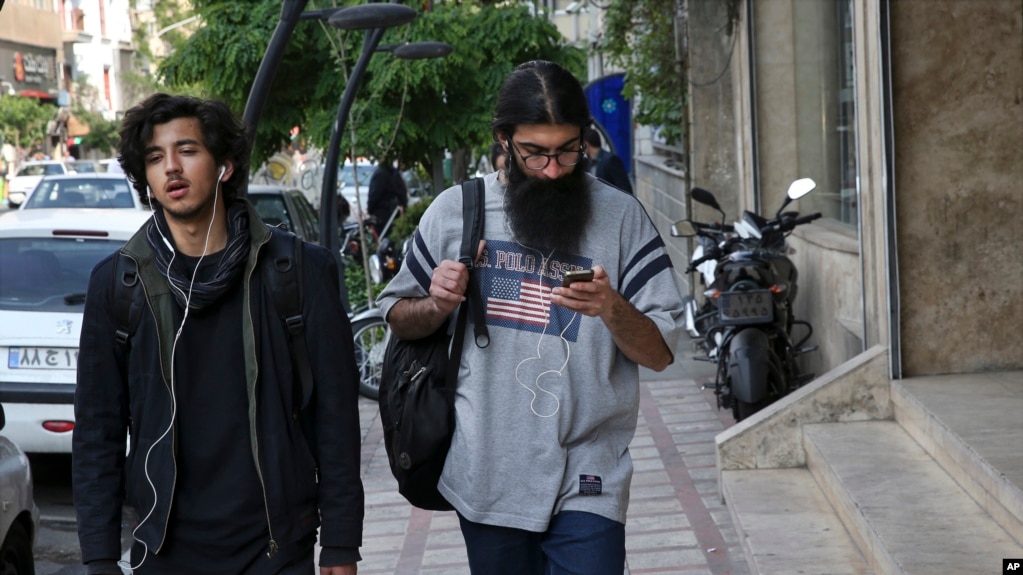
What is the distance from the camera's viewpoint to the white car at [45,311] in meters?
7.62

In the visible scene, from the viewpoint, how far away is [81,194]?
57.6 feet

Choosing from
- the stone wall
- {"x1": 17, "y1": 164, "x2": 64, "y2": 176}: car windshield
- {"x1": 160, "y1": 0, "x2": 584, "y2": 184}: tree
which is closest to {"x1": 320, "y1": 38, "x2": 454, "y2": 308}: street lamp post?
{"x1": 160, "y1": 0, "x2": 584, "y2": 184}: tree

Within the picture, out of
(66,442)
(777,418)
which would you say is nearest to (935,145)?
(777,418)

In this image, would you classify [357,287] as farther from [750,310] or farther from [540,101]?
[540,101]

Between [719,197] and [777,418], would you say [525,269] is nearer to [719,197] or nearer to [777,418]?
[777,418]

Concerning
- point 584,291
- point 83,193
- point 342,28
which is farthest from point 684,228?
point 83,193

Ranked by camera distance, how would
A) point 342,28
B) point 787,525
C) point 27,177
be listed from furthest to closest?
point 27,177, point 342,28, point 787,525

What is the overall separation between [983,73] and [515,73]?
3759 mm

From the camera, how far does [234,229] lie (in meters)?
3.17

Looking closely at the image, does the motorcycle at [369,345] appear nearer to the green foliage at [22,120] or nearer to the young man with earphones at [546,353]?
the young man with earphones at [546,353]

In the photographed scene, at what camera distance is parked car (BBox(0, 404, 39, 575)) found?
5.18m

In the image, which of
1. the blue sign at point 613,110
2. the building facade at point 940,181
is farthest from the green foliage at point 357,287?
the blue sign at point 613,110

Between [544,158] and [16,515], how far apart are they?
304 cm

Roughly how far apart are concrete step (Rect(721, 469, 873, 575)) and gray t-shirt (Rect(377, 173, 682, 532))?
7.12ft
